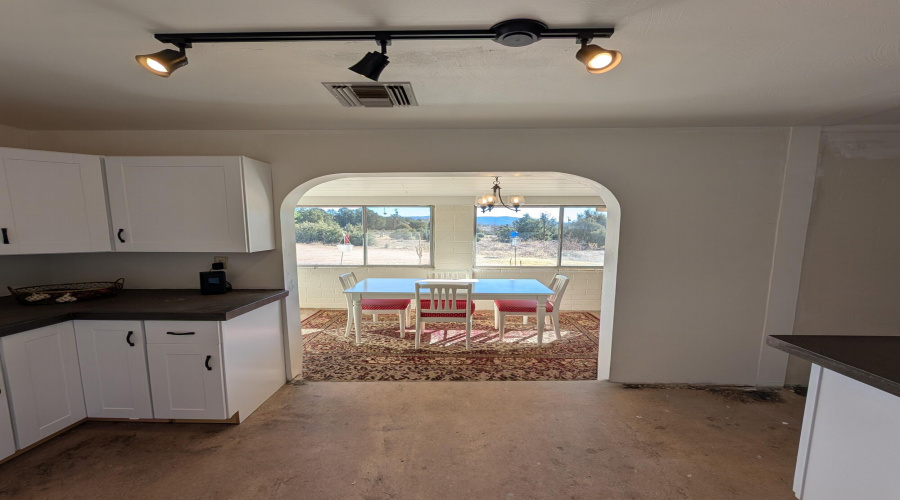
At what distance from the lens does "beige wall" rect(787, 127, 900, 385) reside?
2154mm

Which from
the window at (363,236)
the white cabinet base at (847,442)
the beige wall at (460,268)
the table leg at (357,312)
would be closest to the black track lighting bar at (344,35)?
the white cabinet base at (847,442)

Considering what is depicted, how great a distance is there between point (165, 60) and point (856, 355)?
2.77 meters

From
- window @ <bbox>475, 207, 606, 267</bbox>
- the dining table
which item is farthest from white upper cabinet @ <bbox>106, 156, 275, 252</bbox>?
window @ <bbox>475, 207, 606, 267</bbox>

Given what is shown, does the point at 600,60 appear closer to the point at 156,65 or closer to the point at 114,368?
the point at 156,65

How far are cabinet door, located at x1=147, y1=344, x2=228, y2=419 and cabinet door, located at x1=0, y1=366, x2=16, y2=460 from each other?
21.4 inches

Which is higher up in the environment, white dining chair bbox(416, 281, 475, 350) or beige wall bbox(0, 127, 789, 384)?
beige wall bbox(0, 127, 789, 384)

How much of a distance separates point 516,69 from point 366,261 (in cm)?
429

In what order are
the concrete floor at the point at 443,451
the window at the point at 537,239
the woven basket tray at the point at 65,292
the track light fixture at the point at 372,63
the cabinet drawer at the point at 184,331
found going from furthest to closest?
1. the window at the point at 537,239
2. the woven basket tray at the point at 65,292
3. the cabinet drawer at the point at 184,331
4. the concrete floor at the point at 443,451
5. the track light fixture at the point at 372,63

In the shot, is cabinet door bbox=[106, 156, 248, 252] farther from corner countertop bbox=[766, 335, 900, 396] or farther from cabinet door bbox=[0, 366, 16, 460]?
corner countertop bbox=[766, 335, 900, 396]

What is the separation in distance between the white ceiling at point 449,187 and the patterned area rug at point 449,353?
1934 mm

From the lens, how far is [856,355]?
1.12m

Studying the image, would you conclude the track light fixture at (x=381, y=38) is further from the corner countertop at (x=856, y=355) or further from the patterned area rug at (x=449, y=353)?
the patterned area rug at (x=449, y=353)

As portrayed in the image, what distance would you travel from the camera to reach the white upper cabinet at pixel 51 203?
5.99ft

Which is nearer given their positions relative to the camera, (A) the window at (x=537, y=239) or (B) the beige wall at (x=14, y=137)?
(B) the beige wall at (x=14, y=137)
